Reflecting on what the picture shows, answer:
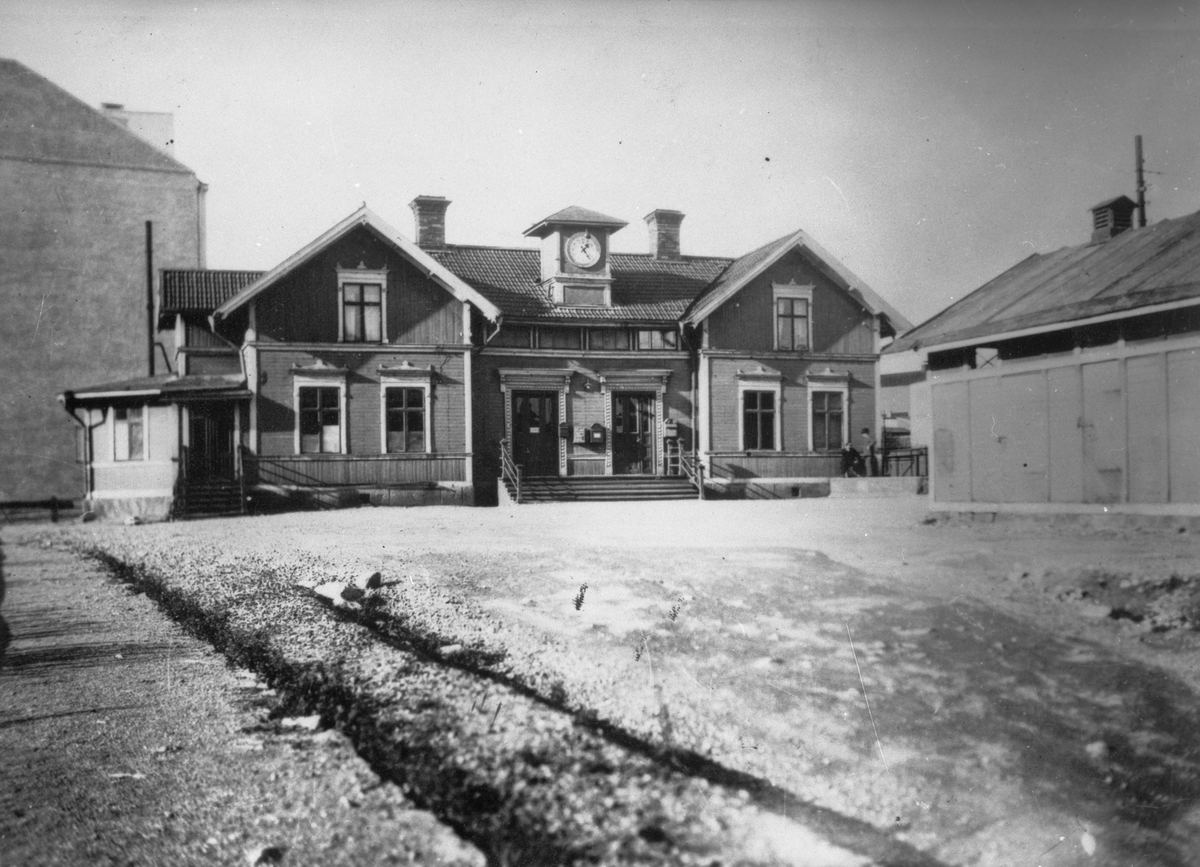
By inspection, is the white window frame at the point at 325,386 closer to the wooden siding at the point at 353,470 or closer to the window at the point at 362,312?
the wooden siding at the point at 353,470

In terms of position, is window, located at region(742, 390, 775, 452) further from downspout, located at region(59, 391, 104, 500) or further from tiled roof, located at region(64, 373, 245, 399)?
downspout, located at region(59, 391, 104, 500)

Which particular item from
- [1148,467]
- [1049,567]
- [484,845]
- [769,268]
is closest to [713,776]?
[484,845]

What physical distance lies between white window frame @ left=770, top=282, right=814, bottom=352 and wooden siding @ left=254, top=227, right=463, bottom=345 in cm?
555

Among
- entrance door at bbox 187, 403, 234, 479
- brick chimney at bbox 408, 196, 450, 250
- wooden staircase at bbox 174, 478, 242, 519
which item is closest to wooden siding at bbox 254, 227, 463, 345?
entrance door at bbox 187, 403, 234, 479

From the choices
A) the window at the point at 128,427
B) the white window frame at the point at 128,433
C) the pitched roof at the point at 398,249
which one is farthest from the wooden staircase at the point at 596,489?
the window at the point at 128,427

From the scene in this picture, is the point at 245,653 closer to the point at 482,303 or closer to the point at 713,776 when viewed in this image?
the point at 713,776

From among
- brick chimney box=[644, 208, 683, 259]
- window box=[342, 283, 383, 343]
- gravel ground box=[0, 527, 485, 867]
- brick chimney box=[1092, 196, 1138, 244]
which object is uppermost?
window box=[342, 283, 383, 343]

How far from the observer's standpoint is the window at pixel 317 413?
42.7 ft

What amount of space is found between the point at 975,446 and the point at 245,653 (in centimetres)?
587

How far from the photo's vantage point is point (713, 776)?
3.86 metres

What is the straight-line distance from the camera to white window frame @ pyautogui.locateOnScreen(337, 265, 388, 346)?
14156 millimetres

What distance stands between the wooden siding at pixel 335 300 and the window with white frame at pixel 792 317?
18.5ft

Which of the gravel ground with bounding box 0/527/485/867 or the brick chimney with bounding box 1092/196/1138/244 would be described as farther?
the brick chimney with bounding box 1092/196/1138/244

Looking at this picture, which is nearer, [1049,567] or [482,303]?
[1049,567]
